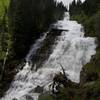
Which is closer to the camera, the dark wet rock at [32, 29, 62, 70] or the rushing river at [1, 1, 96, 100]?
the rushing river at [1, 1, 96, 100]

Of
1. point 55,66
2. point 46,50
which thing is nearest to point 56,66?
point 55,66

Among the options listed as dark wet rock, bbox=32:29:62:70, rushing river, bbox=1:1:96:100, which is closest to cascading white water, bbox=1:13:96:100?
rushing river, bbox=1:1:96:100

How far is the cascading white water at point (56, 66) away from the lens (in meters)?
33.4

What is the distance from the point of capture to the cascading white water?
3338cm

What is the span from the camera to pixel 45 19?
192ft

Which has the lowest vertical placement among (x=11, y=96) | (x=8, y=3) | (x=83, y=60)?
(x=11, y=96)

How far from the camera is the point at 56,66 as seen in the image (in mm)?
37188

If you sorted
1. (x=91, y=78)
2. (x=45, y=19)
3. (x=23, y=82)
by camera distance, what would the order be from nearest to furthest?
(x=91, y=78)
(x=23, y=82)
(x=45, y=19)

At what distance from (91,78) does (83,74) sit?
345 cm

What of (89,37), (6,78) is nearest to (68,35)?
(89,37)

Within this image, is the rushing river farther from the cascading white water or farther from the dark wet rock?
the dark wet rock

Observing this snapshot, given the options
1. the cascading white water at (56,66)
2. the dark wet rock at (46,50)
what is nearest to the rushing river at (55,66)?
the cascading white water at (56,66)

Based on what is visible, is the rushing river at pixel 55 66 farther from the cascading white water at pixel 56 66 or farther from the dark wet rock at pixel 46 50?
the dark wet rock at pixel 46 50

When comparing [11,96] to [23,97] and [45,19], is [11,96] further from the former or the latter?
[45,19]
